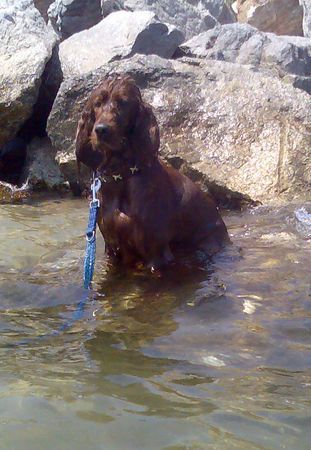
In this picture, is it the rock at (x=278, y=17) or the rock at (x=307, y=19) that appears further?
the rock at (x=278, y=17)

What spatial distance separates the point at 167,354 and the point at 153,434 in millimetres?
966

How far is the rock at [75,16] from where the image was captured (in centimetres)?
1228

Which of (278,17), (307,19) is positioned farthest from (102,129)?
(278,17)

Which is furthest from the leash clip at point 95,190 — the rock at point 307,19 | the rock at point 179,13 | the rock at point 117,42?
the rock at point 307,19

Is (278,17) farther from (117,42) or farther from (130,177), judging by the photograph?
(130,177)

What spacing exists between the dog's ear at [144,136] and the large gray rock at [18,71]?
3.96m

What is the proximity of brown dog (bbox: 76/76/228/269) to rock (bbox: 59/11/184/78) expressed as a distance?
4.63 metres

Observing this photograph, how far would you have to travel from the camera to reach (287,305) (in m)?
3.89

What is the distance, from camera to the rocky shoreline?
7.21 m

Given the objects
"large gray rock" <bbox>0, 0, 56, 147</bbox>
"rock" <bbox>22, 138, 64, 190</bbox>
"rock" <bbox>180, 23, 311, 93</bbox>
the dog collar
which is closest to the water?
the dog collar

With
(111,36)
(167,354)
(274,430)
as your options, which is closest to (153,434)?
(274,430)

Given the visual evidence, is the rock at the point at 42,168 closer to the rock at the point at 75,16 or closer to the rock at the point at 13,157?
the rock at the point at 13,157

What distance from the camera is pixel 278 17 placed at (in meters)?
19.2

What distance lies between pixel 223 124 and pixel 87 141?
11.4ft
